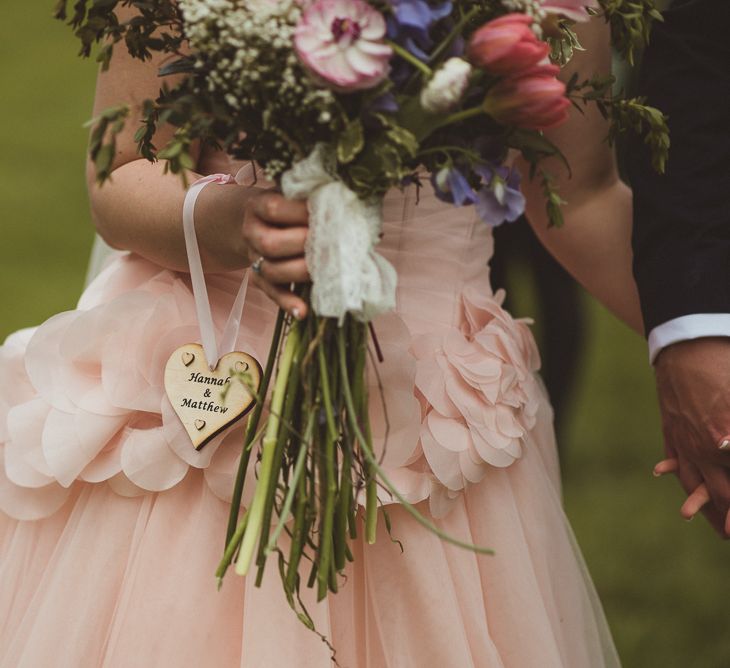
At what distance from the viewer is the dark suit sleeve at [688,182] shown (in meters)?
1.47

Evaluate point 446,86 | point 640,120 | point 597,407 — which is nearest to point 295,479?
point 446,86

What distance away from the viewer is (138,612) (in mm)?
1177

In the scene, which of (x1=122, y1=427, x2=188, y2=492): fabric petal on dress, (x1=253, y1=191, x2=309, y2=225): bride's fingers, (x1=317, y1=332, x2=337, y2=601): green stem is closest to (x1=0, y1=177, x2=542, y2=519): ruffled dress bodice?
(x1=122, y1=427, x2=188, y2=492): fabric petal on dress

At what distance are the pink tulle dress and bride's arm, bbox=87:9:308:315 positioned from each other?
8 cm

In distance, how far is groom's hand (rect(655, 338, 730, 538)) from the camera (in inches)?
55.6

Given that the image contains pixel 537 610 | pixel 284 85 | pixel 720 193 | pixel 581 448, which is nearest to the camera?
pixel 284 85

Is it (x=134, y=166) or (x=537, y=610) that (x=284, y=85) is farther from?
(x=537, y=610)

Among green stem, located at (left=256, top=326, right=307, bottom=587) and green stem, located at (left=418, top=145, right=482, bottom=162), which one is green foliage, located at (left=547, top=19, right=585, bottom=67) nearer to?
green stem, located at (left=418, top=145, right=482, bottom=162)

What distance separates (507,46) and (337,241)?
239mm

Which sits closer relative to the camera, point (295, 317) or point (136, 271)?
point (295, 317)

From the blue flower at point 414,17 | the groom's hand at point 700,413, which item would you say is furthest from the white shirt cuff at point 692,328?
the blue flower at point 414,17

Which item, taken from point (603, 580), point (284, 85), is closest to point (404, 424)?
point (284, 85)

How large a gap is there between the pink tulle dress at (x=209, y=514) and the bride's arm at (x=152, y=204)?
83 millimetres

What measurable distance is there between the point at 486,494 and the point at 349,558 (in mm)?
269
